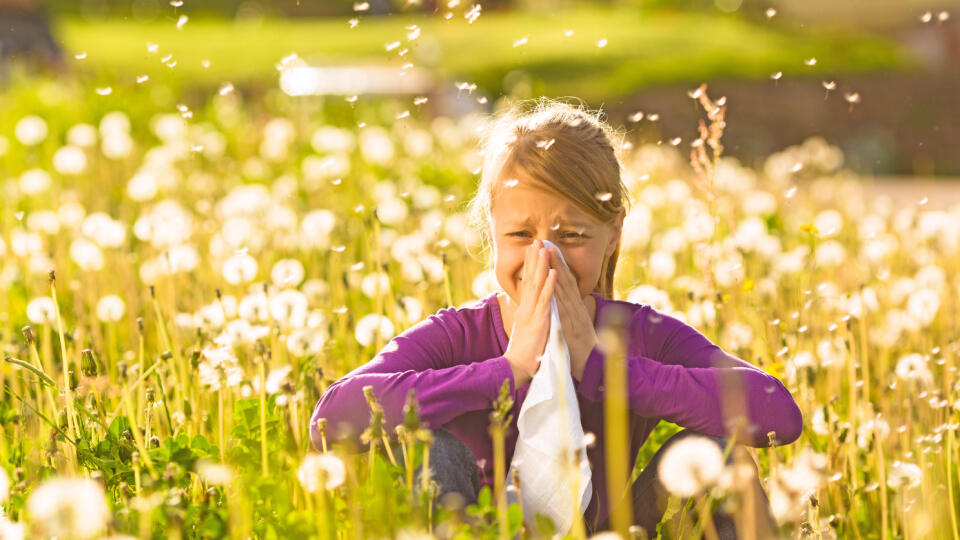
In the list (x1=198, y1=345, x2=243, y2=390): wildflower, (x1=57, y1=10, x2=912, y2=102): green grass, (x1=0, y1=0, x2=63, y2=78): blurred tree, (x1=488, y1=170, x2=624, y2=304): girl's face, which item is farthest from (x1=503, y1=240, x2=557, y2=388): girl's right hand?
(x1=0, y1=0, x2=63, y2=78): blurred tree

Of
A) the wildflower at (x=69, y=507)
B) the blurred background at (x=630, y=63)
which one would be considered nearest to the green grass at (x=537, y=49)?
the blurred background at (x=630, y=63)

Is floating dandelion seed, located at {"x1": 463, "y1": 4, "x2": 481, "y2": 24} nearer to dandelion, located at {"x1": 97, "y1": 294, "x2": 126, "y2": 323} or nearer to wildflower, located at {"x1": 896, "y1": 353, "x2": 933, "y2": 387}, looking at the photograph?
wildflower, located at {"x1": 896, "y1": 353, "x2": 933, "y2": 387}

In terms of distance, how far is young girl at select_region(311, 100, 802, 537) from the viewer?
6.40ft

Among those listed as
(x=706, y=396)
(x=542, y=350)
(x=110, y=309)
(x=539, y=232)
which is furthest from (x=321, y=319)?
(x=706, y=396)

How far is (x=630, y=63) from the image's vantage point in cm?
1552

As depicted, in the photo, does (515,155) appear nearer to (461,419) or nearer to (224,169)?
(461,419)

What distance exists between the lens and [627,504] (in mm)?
1995

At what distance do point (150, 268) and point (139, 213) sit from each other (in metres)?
1.20

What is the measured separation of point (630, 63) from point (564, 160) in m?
13.7

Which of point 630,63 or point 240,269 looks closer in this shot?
point 240,269

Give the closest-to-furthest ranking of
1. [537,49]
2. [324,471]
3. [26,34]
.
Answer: [324,471], [26,34], [537,49]

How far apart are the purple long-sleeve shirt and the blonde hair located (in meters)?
0.26

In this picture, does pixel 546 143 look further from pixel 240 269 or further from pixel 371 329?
pixel 240 269

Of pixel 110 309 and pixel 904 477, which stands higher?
pixel 110 309
